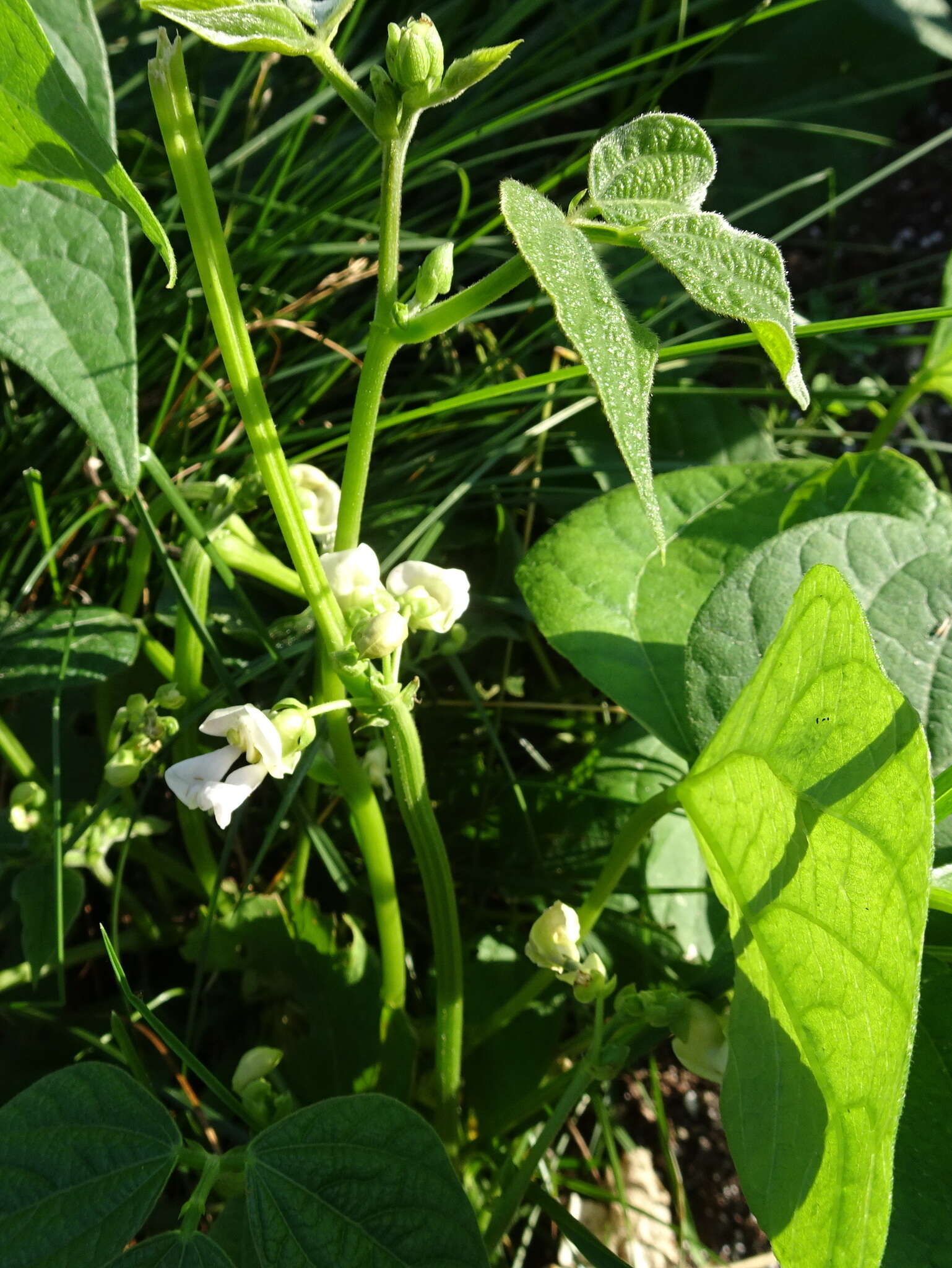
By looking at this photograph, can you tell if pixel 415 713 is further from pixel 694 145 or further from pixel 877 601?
pixel 694 145

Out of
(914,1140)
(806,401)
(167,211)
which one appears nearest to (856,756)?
(806,401)

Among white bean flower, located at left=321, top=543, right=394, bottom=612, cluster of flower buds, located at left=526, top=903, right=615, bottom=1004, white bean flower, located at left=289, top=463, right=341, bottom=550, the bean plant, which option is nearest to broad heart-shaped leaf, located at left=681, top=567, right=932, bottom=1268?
the bean plant

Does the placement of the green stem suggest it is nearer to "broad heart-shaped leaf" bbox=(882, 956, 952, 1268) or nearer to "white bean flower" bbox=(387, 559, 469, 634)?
"white bean flower" bbox=(387, 559, 469, 634)

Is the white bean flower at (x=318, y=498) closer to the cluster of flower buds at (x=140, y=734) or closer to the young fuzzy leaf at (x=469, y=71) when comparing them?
the cluster of flower buds at (x=140, y=734)

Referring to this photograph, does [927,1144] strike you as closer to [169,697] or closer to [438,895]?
[438,895]

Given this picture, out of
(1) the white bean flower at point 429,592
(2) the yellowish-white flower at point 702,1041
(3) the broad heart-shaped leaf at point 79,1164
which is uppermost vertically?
(1) the white bean flower at point 429,592

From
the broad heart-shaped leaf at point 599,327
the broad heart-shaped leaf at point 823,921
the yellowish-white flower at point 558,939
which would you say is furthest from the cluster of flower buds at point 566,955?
the broad heart-shaped leaf at point 599,327
